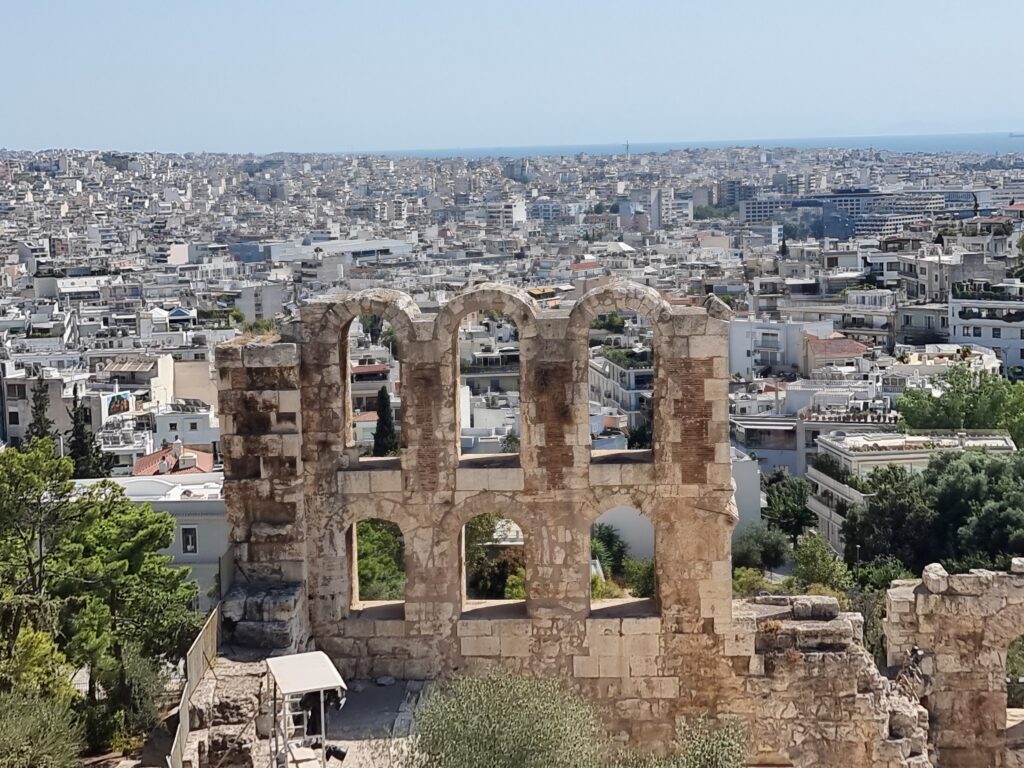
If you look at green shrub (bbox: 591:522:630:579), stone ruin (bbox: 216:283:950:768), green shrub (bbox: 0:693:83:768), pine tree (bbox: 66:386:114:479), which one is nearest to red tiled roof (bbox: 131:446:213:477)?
pine tree (bbox: 66:386:114:479)

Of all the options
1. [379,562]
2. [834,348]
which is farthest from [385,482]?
[834,348]

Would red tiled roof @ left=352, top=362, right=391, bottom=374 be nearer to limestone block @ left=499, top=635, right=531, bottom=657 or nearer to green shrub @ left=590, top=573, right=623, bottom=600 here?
green shrub @ left=590, top=573, right=623, bottom=600

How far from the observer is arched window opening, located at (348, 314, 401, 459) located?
42812 mm

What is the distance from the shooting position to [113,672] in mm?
16062

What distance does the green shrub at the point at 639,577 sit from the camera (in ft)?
93.9

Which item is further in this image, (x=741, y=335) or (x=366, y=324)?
(x=366, y=324)

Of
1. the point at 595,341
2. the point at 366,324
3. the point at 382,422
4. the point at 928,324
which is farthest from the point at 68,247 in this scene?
the point at 382,422

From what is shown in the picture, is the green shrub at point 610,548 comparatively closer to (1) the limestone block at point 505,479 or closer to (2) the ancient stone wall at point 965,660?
(2) the ancient stone wall at point 965,660

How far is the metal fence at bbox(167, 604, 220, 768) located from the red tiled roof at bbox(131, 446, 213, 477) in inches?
1088

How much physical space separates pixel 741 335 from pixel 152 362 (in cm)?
2560

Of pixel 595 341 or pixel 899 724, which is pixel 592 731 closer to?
pixel 899 724

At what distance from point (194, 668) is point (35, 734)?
1632mm

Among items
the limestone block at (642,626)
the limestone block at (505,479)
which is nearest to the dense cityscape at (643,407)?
the limestone block at (505,479)

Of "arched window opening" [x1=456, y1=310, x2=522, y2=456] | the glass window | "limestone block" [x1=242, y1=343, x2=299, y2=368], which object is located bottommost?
"arched window opening" [x1=456, y1=310, x2=522, y2=456]
